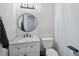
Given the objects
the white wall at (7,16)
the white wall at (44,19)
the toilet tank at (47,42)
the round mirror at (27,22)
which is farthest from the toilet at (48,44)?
the white wall at (7,16)

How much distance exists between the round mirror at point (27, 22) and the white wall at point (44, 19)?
0.30 feet

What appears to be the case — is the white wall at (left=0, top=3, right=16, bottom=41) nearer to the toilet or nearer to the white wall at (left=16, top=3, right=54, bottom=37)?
the white wall at (left=16, top=3, right=54, bottom=37)

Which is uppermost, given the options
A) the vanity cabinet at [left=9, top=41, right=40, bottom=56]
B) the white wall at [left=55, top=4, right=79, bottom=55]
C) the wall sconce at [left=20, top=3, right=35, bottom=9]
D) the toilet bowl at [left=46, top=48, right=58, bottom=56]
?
the wall sconce at [left=20, top=3, right=35, bottom=9]

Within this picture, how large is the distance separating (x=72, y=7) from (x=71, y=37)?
554mm

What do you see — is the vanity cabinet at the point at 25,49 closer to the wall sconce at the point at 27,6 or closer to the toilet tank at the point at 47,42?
the toilet tank at the point at 47,42

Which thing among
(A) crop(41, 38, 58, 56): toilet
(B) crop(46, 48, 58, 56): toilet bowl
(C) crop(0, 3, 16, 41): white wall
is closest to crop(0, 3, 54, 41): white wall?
(A) crop(41, 38, 58, 56): toilet

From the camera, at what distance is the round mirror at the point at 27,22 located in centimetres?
230

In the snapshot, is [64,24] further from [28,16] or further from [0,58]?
[0,58]

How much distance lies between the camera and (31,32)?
7.91 ft

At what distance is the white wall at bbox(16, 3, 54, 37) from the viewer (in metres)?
2.25

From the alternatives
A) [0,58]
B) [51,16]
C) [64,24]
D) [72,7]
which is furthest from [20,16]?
[0,58]

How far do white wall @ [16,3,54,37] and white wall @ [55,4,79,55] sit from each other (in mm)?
150

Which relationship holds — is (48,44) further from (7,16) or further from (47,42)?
(7,16)

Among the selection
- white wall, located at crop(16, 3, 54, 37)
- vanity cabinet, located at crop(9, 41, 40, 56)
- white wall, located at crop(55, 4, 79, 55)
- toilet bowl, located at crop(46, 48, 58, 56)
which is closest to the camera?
white wall, located at crop(55, 4, 79, 55)
